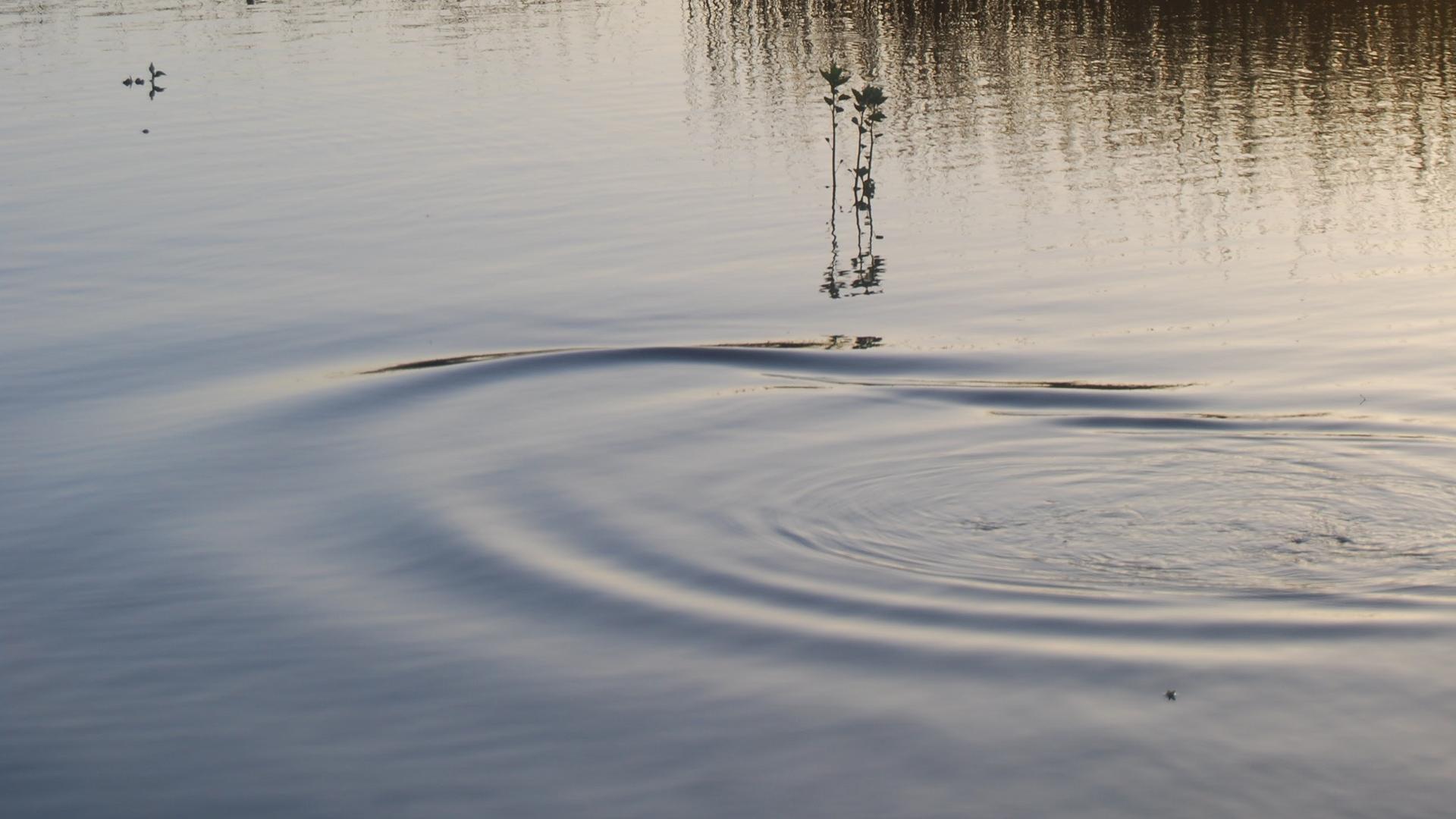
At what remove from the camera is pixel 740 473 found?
9648 mm

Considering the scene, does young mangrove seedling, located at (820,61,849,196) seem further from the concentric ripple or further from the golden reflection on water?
the concentric ripple

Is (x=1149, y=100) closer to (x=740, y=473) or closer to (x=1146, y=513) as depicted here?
(x=740, y=473)

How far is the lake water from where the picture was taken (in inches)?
258

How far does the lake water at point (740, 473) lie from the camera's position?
6.56m

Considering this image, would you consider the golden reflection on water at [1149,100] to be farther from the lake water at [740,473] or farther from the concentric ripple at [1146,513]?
the concentric ripple at [1146,513]

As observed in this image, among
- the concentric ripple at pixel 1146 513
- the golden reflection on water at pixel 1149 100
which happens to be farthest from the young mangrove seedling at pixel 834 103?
the concentric ripple at pixel 1146 513

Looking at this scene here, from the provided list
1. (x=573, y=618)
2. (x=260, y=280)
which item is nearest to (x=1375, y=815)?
(x=573, y=618)

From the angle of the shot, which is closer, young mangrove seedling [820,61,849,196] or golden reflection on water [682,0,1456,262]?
golden reflection on water [682,0,1456,262]

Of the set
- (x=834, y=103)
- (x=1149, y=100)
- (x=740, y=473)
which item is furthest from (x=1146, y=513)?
(x=1149, y=100)

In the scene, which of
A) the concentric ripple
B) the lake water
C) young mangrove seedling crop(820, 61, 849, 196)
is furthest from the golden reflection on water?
the concentric ripple

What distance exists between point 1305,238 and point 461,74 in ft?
51.9

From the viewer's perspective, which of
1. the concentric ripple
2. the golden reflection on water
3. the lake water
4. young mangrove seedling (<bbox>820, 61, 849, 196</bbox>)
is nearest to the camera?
the lake water

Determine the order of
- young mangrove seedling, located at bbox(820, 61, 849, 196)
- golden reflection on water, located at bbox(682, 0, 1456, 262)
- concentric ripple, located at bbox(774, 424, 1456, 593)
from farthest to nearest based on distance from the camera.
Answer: young mangrove seedling, located at bbox(820, 61, 849, 196) → golden reflection on water, located at bbox(682, 0, 1456, 262) → concentric ripple, located at bbox(774, 424, 1456, 593)

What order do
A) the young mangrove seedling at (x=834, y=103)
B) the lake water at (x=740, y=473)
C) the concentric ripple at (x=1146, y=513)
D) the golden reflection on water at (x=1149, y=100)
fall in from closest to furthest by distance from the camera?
the lake water at (x=740, y=473) < the concentric ripple at (x=1146, y=513) < the golden reflection on water at (x=1149, y=100) < the young mangrove seedling at (x=834, y=103)
